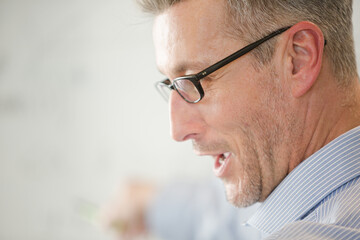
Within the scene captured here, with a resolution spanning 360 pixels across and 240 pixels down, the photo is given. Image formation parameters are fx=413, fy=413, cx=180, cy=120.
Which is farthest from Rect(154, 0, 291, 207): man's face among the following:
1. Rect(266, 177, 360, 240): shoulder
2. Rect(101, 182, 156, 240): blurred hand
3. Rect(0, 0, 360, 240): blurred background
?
Rect(101, 182, 156, 240): blurred hand

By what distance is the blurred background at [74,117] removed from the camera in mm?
1643

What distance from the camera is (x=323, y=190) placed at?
25.5 inches

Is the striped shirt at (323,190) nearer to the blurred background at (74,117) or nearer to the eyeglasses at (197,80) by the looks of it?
the eyeglasses at (197,80)

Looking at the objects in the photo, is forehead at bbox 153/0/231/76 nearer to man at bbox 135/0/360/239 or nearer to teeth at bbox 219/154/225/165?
man at bbox 135/0/360/239

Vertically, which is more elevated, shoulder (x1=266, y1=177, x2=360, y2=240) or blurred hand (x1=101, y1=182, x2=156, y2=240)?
shoulder (x1=266, y1=177, x2=360, y2=240)

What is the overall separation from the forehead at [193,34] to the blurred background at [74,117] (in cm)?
82

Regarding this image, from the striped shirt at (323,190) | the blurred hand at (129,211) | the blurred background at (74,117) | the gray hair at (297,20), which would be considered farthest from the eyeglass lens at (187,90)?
the blurred hand at (129,211)

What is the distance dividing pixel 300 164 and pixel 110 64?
46.4 inches

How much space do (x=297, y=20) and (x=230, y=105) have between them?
18cm

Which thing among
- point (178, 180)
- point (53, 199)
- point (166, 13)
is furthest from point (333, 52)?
point (53, 199)

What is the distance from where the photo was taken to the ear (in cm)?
70

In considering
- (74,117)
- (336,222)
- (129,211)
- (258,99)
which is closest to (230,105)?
(258,99)

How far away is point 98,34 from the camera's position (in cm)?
174

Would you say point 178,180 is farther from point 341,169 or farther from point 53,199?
point 341,169
